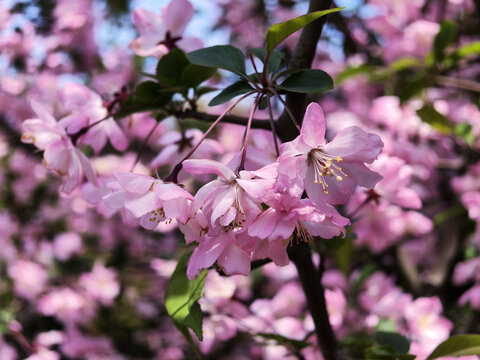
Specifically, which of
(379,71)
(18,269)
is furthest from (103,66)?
(379,71)

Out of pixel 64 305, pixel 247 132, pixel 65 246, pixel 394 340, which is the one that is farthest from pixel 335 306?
pixel 65 246

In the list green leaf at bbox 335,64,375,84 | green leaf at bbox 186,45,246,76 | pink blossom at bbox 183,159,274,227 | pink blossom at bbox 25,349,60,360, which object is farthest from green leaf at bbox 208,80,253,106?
pink blossom at bbox 25,349,60,360

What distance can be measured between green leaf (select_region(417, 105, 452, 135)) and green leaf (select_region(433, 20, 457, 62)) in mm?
153

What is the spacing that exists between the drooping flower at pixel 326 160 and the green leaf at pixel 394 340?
14.6 inches

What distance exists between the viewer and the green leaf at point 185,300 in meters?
0.58

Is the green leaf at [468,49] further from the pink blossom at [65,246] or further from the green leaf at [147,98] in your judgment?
the pink blossom at [65,246]

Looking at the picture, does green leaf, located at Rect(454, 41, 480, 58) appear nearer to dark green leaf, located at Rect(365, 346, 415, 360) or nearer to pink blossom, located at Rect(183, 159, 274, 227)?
dark green leaf, located at Rect(365, 346, 415, 360)

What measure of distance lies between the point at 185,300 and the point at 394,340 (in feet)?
1.30

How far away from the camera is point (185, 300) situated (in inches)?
24.3

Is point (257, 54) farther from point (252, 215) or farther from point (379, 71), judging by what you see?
point (379, 71)

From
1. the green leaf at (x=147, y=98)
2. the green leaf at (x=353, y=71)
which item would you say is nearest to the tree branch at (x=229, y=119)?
the green leaf at (x=147, y=98)

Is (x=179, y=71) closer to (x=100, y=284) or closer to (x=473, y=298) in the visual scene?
(x=473, y=298)

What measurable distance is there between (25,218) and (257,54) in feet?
9.03

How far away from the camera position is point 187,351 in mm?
2684
